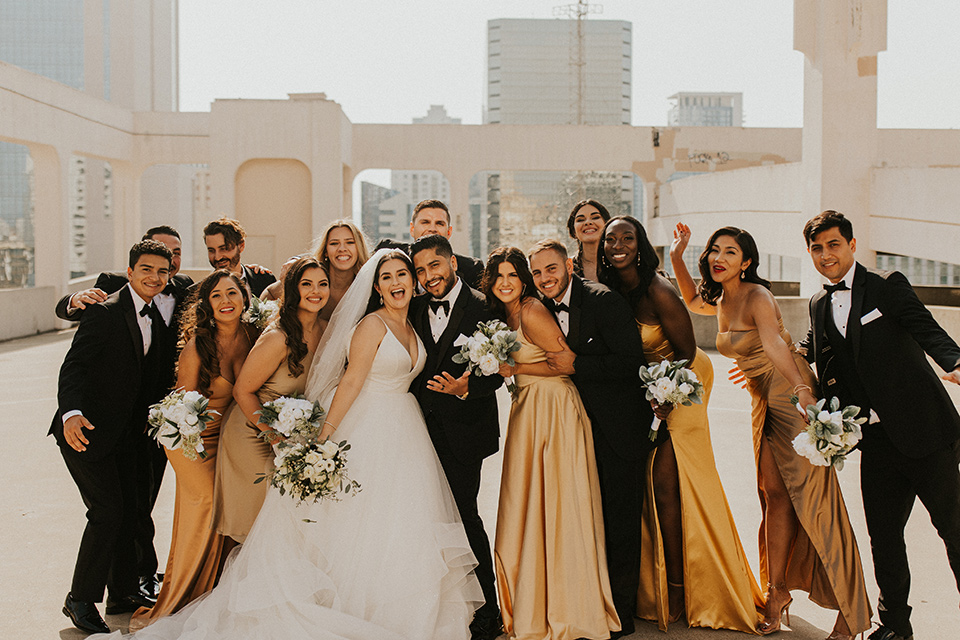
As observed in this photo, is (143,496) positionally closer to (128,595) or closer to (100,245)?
(128,595)

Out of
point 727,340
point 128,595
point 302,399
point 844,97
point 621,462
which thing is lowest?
point 128,595

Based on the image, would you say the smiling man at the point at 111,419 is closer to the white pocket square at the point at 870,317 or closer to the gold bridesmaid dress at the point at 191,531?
the gold bridesmaid dress at the point at 191,531

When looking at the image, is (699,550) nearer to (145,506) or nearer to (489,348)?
(489,348)

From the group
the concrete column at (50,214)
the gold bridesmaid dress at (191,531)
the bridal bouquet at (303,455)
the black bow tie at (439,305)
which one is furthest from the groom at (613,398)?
the concrete column at (50,214)

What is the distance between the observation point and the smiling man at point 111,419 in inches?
160

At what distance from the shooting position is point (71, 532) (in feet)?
18.2

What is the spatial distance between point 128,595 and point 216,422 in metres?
1.22

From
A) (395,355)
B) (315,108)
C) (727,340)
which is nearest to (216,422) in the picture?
(395,355)

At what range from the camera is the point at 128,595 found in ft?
14.5

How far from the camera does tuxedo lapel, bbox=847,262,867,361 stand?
12.5 feet

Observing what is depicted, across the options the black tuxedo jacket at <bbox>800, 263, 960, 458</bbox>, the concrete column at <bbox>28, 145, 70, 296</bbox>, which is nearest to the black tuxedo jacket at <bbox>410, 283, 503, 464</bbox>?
the black tuxedo jacket at <bbox>800, 263, 960, 458</bbox>

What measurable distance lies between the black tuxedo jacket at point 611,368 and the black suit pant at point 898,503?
1.14 metres

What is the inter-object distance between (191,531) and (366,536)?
3.44 ft

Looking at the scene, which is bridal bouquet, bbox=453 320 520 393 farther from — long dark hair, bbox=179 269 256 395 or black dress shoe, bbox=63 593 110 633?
black dress shoe, bbox=63 593 110 633
